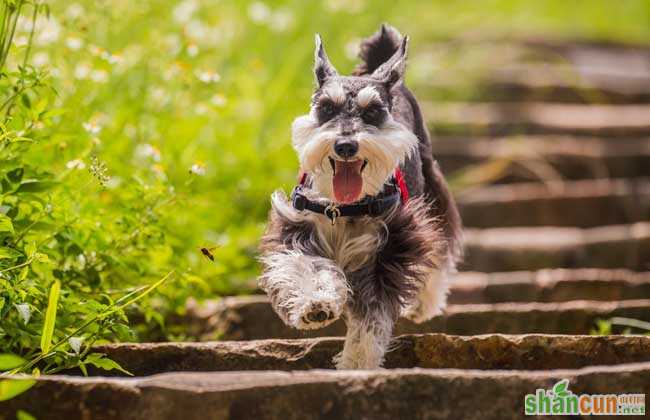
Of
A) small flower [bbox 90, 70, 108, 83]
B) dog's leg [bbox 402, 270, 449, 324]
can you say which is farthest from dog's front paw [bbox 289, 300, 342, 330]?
small flower [bbox 90, 70, 108, 83]

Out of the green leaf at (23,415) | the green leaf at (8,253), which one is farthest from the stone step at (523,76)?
the green leaf at (23,415)

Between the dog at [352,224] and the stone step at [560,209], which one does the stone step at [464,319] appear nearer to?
the dog at [352,224]

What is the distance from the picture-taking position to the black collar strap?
10.5ft

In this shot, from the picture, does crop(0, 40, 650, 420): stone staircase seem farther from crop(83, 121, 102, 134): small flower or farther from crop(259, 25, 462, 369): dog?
crop(83, 121, 102, 134): small flower

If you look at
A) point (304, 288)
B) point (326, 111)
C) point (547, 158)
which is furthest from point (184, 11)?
point (547, 158)

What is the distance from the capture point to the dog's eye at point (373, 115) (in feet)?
10.3

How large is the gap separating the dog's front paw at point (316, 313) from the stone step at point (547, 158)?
481 cm

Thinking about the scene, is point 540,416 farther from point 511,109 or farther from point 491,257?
point 511,109

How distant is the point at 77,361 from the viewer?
287 centimetres

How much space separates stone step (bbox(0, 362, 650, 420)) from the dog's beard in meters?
0.78

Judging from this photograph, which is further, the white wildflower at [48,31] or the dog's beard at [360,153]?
the white wildflower at [48,31]

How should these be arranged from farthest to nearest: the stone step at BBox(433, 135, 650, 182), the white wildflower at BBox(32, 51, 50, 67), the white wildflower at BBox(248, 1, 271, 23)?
the stone step at BBox(433, 135, 650, 182) → the white wildflower at BBox(248, 1, 271, 23) → the white wildflower at BBox(32, 51, 50, 67)

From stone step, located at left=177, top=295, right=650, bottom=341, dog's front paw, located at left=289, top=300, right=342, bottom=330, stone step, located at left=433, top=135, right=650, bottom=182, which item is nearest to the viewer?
dog's front paw, located at left=289, top=300, right=342, bottom=330

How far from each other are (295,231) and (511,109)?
20.3 ft
